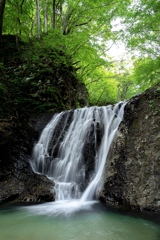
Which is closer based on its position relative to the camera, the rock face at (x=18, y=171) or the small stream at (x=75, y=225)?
the small stream at (x=75, y=225)

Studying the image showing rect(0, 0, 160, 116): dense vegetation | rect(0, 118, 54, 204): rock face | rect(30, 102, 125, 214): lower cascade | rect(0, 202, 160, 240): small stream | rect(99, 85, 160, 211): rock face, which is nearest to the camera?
rect(0, 202, 160, 240): small stream

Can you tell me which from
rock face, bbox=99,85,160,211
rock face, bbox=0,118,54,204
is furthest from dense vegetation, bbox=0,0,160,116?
rock face, bbox=99,85,160,211

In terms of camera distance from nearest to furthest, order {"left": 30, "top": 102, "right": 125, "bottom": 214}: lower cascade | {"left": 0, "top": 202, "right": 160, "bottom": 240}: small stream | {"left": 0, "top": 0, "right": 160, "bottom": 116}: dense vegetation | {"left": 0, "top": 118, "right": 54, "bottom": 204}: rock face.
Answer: {"left": 0, "top": 202, "right": 160, "bottom": 240}: small stream < {"left": 0, "top": 118, "right": 54, "bottom": 204}: rock face < {"left": 30, "top": 102, "right": 125, "bottom": 214}: lower cascade < {"left": 0, "top": 0, "right": 160, "bottom": 116}: dense vegetation

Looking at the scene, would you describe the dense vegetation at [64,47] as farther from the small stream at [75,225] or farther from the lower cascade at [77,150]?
the small stream at [75,225]

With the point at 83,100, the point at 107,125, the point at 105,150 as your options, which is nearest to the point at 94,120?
the point at 107,125

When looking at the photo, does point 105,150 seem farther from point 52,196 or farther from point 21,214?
point 21,214

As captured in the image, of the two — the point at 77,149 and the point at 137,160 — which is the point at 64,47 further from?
the point at 137,160

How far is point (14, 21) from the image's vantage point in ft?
31.5

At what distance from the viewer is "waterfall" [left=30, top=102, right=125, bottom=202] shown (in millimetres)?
5836

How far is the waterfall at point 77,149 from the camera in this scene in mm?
5836

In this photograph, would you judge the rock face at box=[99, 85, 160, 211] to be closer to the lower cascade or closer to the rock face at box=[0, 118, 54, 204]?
the lower cascade

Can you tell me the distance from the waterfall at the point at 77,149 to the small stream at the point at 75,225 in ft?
3.42

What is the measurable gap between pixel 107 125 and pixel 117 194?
249 cm

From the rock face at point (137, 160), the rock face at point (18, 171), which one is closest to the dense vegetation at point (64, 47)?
the rock face at point (18, 171)
